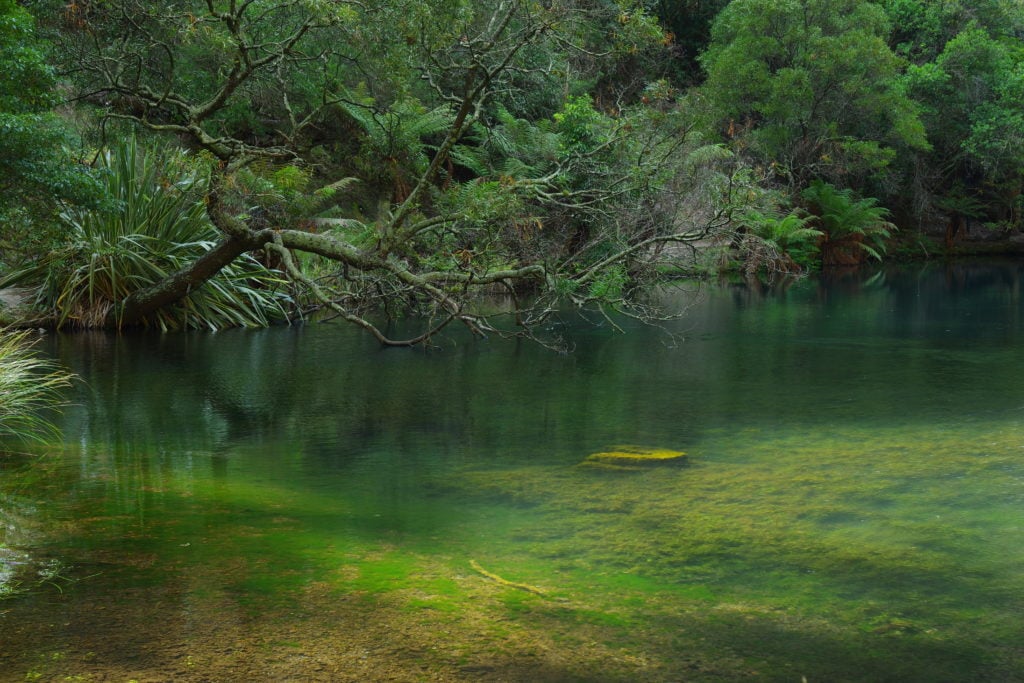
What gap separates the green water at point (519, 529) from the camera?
3346 millimetres

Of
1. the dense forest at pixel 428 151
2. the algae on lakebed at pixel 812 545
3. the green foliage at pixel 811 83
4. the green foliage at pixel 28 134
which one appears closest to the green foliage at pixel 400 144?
the dense forest at pixel 428 151

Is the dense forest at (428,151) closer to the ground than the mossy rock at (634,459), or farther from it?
farther from it

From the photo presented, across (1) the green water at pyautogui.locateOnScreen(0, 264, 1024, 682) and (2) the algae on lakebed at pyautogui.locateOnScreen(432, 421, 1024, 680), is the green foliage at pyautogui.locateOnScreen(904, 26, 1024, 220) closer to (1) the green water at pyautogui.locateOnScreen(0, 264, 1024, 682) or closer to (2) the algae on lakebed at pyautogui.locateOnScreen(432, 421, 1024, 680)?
(1) the green water at pyautogui.locateOnScreen(0, 264, 1024, 682)

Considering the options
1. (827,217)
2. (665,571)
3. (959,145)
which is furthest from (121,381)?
(959,145)

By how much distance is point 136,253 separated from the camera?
39.3 feet

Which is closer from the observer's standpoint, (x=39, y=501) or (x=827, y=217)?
(x=39, y=501)

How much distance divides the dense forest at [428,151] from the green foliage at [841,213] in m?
0.08

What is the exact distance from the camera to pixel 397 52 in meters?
10.3

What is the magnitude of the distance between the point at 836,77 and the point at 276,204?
17193 millimetres

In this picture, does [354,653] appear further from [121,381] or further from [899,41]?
[899,41]

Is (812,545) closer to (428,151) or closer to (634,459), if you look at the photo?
(634,459)

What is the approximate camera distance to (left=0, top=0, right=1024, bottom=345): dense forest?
9625 millimetres

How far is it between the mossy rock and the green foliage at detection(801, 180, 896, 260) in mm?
20596

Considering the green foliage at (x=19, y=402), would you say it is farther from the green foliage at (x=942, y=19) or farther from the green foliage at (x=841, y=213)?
the green foliage at (x=942, y=19)
